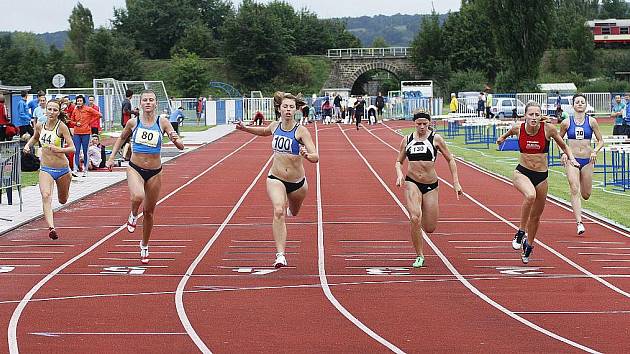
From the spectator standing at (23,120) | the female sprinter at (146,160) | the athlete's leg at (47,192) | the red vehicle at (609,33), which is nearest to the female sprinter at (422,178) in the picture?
the female sprinter at (146,160)

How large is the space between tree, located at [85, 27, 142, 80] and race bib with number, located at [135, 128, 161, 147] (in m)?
80.7

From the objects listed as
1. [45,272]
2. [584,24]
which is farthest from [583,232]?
[584,24]

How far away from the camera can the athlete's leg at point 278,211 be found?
11.8 meters

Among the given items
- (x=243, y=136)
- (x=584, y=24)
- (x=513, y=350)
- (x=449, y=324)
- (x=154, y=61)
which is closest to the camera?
(x=513, y=350)

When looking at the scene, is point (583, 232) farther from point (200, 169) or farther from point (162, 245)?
point (200, 169)

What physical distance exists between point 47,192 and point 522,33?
206 ft

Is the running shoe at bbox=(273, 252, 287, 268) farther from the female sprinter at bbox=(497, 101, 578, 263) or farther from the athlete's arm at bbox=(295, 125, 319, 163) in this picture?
the female sprinter at bbox=(497, 101, 578, 263)

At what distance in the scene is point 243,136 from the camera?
4503cm

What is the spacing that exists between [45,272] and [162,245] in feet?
7.92

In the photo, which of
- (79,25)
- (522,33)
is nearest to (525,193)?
(522,33)

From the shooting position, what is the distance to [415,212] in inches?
474

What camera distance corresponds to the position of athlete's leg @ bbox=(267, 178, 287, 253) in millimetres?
11797

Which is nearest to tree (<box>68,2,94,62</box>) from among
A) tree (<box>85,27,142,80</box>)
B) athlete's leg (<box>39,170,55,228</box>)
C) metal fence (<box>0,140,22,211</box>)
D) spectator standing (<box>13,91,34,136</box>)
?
tree (<box>85,27,142,80</box>)

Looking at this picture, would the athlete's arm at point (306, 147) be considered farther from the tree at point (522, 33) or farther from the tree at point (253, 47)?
the tree at point (253, 47)
